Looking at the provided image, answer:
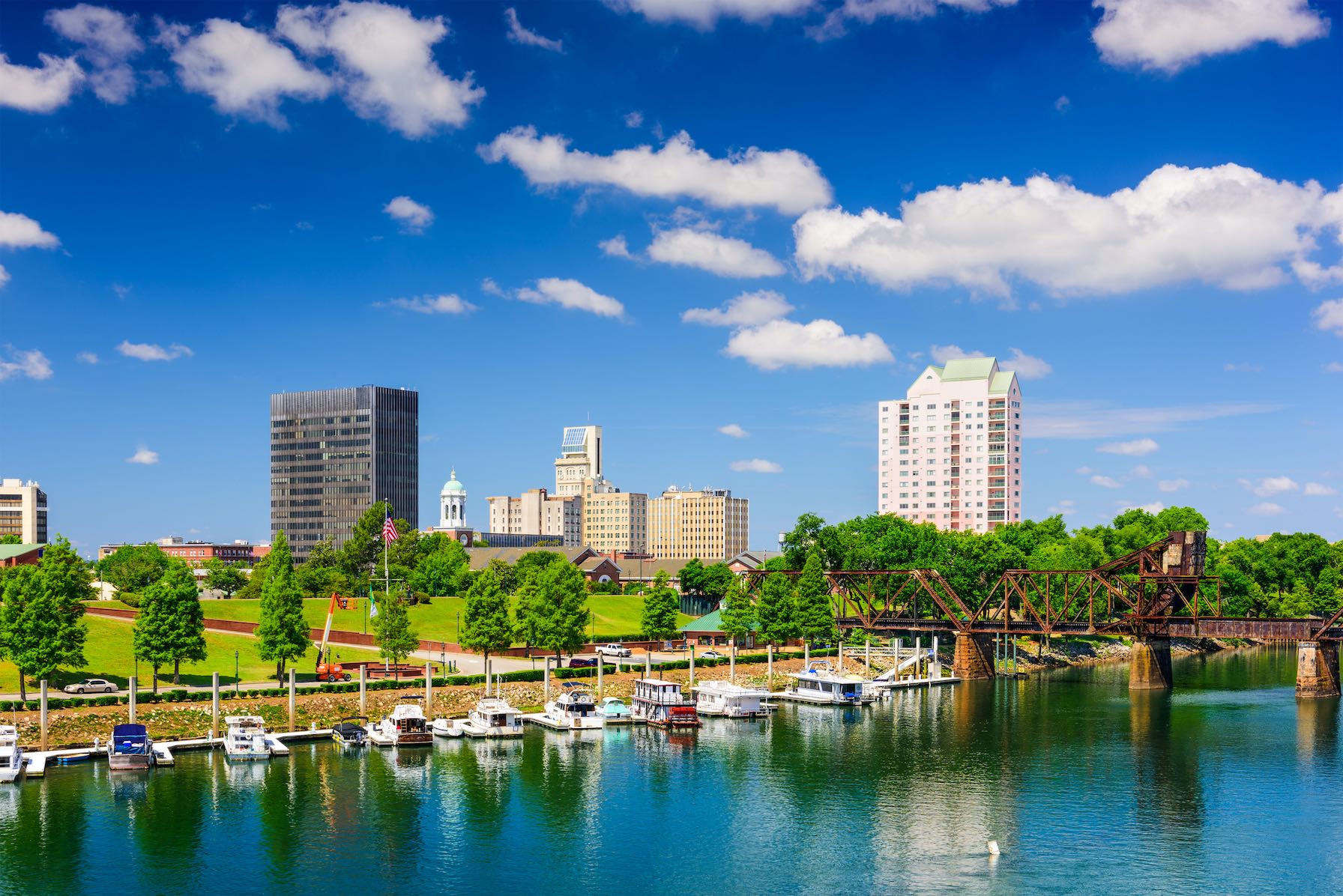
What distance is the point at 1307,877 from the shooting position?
62719mm

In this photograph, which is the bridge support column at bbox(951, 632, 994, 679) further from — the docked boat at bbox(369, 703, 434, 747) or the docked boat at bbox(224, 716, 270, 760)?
the docked boat at bbox(224, 716, 270, 760)

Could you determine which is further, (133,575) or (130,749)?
(133,575)

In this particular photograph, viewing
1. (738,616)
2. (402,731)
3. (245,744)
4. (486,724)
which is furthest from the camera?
(738,616)

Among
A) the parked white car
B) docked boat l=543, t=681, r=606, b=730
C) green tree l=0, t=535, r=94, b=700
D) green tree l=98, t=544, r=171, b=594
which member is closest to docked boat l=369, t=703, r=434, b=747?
docked boat l=543, t=681, r=606, b=730

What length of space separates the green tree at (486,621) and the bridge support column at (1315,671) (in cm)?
8422

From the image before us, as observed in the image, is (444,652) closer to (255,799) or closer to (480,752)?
(480,752)

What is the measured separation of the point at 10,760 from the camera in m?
80.1

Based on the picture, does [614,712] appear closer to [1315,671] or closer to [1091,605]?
[1091,605]

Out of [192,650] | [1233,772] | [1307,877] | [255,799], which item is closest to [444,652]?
[192,650]

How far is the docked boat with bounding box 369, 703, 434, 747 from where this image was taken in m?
95.2

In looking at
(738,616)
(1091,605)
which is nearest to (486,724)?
(738,616)

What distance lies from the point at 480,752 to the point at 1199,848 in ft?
170

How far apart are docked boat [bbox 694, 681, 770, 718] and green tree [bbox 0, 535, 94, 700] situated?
176 feet

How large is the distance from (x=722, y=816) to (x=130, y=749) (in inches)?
1644
